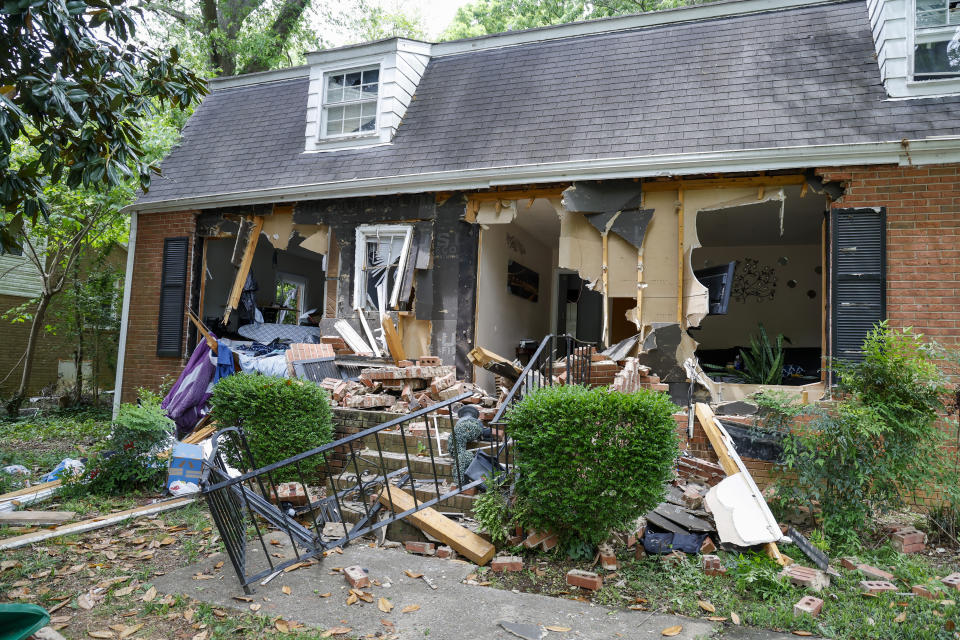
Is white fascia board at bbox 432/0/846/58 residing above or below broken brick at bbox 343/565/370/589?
above

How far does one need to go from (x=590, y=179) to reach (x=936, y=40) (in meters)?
4.00

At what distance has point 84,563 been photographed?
182 inches

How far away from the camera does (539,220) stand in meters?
9.82

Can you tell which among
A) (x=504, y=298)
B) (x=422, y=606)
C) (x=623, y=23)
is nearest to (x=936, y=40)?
(x=623, y=23)

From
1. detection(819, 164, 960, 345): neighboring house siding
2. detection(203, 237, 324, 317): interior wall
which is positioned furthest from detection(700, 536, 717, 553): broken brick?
detection(203, 237, 324, 317): interior wall

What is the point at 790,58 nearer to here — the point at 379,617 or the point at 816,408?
the point at 816,408

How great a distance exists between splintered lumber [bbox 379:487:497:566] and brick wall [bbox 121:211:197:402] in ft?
19.9

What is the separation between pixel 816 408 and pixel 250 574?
4.76 meters

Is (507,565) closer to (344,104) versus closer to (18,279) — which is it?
(344,104)

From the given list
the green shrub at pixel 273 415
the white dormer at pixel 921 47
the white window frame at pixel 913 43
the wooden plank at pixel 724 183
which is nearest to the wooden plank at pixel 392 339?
the green shrub at pixel 273 415

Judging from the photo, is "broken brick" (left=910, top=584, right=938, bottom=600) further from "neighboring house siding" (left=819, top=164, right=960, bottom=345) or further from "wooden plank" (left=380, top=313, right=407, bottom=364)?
"wooden plank" (left=380, top=313, right=407, bottom=364)

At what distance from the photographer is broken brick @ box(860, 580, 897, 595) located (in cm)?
390

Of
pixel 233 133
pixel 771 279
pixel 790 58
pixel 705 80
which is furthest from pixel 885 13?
pixel 233 133

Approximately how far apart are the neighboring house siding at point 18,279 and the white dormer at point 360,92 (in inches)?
389
